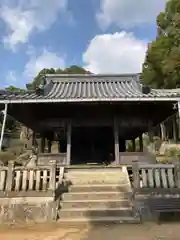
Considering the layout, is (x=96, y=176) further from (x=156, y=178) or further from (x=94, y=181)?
(x=156, y=178)

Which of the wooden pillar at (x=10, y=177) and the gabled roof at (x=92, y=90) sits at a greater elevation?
the gabled roof at (x=92, y=90)

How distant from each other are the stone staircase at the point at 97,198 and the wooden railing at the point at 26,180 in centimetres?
65

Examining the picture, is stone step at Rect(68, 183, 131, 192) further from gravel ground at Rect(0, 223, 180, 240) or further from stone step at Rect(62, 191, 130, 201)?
gravel ground at Rect(0, 223, 180, 240)

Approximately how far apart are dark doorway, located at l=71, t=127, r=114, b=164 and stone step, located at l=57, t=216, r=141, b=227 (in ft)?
27.4

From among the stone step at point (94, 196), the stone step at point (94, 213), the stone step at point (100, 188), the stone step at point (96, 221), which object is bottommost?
the stone step at point (96, 221)

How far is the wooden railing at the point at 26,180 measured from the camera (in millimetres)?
6914

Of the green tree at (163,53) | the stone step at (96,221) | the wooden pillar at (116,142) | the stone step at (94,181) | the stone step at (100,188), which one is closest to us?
the stone step at (96,221)

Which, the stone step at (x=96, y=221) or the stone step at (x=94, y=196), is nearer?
the stone step at (x=96, y=221)

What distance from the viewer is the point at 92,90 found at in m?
12.8

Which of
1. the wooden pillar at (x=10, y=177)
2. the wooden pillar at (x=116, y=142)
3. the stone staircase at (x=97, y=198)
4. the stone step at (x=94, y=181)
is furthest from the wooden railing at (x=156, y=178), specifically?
the wooden pillar at (x=10, y=177)

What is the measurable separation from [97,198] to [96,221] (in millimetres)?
1117

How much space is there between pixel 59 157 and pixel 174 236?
681 centimetres

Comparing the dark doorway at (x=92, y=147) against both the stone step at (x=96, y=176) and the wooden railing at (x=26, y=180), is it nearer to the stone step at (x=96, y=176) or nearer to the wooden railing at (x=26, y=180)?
the stone step at (x=96, y=176)

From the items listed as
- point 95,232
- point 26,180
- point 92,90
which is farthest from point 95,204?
point 92,90
